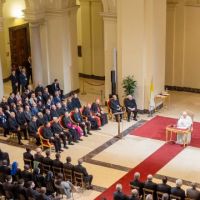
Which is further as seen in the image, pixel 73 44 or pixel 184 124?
pixel 73 44

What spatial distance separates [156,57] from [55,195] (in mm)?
9116

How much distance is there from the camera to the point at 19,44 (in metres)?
29.6

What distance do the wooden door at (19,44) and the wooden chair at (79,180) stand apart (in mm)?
14445

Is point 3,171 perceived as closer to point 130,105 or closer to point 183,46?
point 130,105

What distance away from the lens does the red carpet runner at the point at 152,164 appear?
16312mm

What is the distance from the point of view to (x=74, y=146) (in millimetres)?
19828

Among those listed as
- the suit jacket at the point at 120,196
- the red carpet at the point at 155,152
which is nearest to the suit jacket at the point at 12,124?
the red carpet at the point at 155,152

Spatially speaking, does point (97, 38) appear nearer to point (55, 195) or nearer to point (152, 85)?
point (152, 85)

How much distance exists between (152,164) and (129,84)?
5.25m

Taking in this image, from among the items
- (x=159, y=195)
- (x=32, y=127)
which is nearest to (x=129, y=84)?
(x=32, y=127)

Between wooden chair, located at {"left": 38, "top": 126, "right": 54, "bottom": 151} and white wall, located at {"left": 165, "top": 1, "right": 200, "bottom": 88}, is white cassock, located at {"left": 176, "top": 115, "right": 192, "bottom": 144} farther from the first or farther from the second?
white wall, located at {"left": 165, "top": 1, "right": 200, "bottom": 88}

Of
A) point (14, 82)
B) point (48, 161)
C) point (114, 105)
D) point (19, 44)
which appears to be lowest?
point (48, 161)

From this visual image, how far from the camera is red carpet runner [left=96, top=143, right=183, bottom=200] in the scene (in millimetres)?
16312

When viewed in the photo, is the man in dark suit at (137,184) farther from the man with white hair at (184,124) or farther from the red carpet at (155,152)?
the man with white hair at (184,124)
